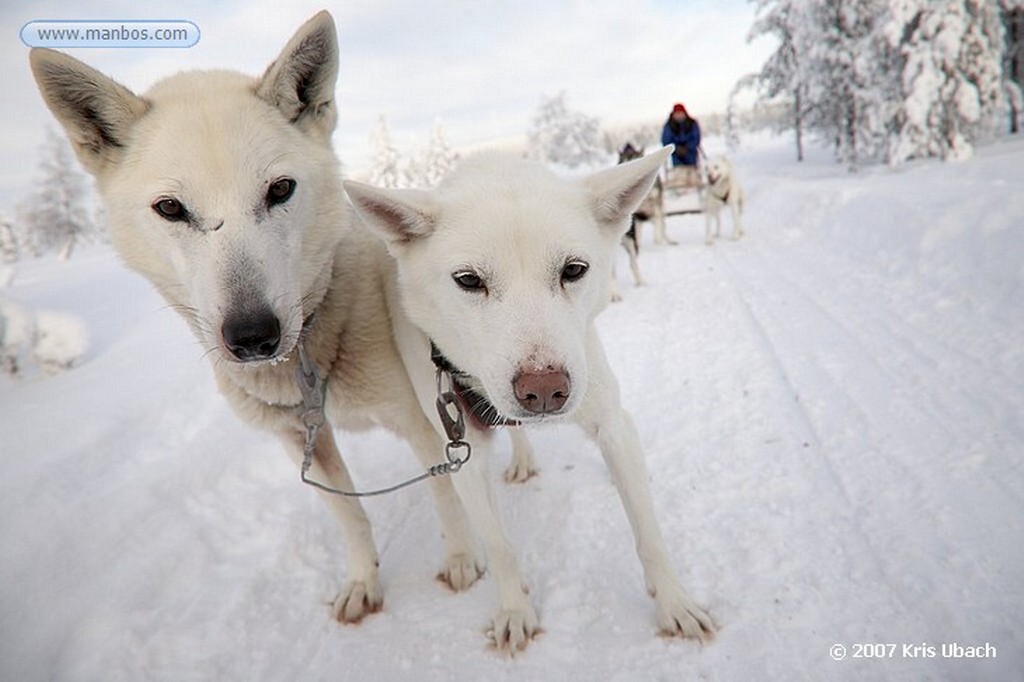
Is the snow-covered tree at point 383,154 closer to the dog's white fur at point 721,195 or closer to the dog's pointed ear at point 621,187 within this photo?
the dog's white fur at point 721,195

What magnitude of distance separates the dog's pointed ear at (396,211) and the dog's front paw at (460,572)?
168 centimetres

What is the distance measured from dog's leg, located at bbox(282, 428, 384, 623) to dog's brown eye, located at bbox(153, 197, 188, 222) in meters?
1.15

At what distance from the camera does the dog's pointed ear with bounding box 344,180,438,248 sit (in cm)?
188

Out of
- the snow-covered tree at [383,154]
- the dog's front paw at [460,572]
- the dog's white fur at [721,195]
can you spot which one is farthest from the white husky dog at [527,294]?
the snow-covered tree at [383,154]

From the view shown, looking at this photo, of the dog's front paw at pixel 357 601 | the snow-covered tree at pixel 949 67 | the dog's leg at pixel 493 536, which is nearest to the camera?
the dog's leg at pixel 493 536

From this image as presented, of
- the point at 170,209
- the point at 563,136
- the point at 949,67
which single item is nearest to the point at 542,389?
the point at 170,209

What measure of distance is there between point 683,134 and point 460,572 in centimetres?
1111

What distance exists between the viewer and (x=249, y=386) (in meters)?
2.30

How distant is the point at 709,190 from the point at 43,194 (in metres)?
34.3

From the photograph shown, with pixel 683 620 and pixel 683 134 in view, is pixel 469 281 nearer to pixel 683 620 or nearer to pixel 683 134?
pixel 683 620

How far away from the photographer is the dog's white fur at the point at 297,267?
1.73 meters

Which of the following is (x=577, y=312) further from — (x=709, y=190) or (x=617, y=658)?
(x=709, y=190)

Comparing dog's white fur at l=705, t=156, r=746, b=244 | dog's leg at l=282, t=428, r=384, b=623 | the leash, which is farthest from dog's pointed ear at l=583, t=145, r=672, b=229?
dog's white fur at l=705, t=156, r=746, b=244

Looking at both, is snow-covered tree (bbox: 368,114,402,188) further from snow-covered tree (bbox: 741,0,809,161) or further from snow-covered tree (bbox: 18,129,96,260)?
snow-covered tree (bbox: 741,0,809,161)
